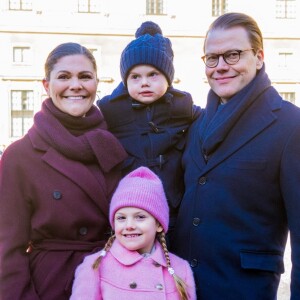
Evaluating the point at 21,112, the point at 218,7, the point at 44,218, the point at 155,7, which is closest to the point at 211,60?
the point at 44,218

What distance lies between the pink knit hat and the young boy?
0.25 metres

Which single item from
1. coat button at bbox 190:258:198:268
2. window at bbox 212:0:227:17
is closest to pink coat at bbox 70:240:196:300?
coat button at bbox 190:258:198:268

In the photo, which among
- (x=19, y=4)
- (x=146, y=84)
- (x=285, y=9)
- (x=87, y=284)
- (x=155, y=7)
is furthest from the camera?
(x=285, y=9)

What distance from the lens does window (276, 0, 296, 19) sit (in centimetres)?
2727

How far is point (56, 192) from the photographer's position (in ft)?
8.64

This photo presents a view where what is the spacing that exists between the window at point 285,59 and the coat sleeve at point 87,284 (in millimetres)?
25418

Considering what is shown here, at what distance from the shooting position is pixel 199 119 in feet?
9.90

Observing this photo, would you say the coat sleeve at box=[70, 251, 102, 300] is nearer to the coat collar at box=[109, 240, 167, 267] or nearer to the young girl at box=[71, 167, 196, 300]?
the young girl at box=[71, 167, 196, 300]

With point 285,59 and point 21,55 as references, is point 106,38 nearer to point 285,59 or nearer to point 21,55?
point 21,55

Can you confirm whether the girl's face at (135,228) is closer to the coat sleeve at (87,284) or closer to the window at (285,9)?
the coat sleeve at (87,284)

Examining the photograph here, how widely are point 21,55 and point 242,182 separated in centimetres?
2439

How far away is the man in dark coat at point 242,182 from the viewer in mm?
2479

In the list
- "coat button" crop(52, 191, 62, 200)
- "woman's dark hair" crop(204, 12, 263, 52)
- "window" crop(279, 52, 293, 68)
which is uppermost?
"window" crop(279, 52, 293, 68)

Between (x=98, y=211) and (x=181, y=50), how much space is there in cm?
2406
